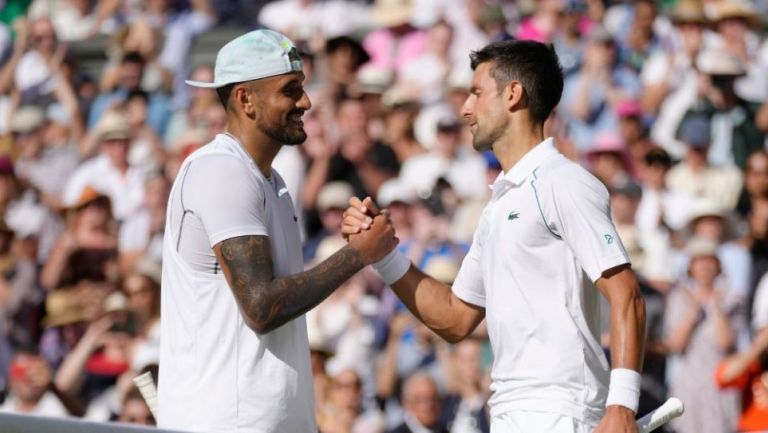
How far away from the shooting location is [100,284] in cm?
1108

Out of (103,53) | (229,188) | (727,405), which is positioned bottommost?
(727,405)

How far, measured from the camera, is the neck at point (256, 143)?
5348 millimetres

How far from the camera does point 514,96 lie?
538 cm

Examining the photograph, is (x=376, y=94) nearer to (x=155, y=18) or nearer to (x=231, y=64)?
(x=155, y=18)

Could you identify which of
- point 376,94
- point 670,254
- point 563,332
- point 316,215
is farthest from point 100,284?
point 563,332

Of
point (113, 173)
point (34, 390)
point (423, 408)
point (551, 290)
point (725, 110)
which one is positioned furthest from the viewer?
point (113, 173)

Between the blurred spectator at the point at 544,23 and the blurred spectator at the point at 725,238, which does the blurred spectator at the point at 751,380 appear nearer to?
the blurred spectator at the point at 725,238

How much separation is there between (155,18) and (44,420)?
10205 millimetres

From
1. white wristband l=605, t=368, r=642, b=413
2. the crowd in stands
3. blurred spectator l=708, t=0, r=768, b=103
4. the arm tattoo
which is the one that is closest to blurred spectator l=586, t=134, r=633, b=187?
the crowd in stands

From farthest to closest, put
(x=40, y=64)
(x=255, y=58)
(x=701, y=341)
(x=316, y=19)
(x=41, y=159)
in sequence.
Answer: (x=40, y=64)
(x=316, y=19)
(x=41, y=159)
(x=701, y=341)
(x=255, y=58)

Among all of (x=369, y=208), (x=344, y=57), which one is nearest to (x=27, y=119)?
(x=344, y=57)

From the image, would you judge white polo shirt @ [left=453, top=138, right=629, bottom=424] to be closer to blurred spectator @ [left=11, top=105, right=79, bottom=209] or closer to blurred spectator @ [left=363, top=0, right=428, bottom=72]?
blurred spectator @ [left=363, top=0, right=428, bottom=72]

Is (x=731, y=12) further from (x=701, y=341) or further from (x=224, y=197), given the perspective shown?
(x=224, y=197)

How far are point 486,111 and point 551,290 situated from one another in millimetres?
683
